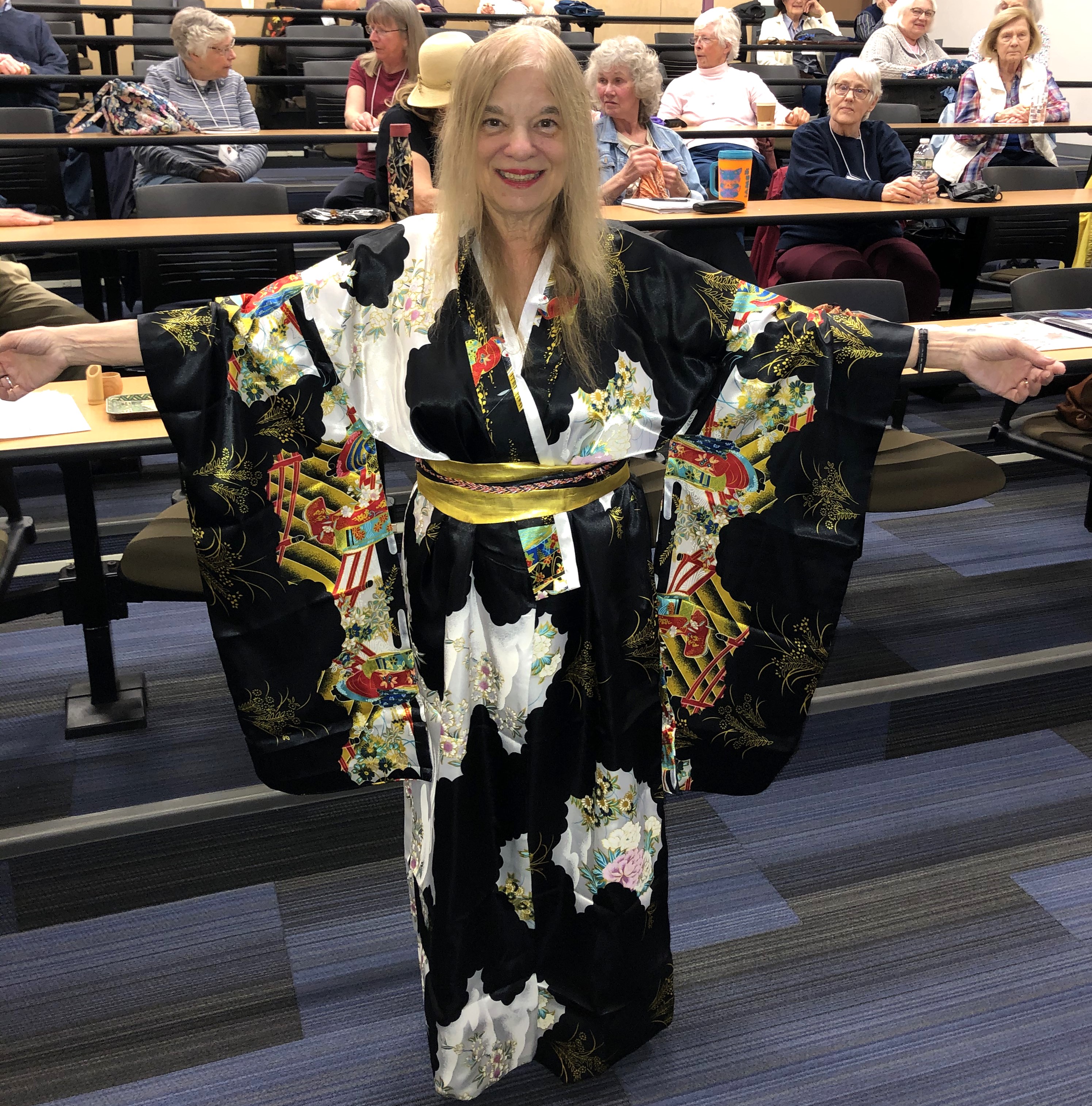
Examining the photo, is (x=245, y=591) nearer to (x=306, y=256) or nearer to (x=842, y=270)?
(x=842, y=270)

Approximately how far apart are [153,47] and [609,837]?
6410 millimetres

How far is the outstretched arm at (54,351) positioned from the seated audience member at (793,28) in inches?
245

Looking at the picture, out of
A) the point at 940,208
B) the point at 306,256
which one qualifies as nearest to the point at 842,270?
the point at 940,208

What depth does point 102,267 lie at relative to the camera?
3.66m

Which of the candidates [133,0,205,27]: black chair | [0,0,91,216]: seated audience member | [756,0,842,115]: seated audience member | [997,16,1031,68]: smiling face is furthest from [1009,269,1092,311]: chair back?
[133,0,205,27]: black chair

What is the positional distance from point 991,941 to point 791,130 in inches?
144

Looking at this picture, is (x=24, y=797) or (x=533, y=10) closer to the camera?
(x=24, y=797)

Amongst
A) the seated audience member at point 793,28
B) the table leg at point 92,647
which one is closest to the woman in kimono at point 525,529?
the table leg at point 92,647

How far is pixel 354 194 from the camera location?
13.4 feet

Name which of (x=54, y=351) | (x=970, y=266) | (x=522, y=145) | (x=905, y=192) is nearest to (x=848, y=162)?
(x=905, y=192)

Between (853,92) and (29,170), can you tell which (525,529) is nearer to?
(853,92)

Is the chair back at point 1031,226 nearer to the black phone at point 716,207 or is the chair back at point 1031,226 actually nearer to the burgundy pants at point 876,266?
the burgundy pants at point 876,266

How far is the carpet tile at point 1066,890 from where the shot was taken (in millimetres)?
1814

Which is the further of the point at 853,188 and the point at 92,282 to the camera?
the point at 853,188
